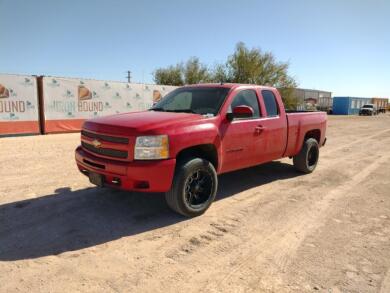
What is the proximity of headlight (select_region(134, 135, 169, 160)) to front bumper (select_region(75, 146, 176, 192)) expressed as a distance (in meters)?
0.08

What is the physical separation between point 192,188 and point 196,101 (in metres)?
1.60

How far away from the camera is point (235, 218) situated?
475 cm

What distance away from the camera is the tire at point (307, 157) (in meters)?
7.44

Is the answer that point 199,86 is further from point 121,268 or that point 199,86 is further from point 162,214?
point 121,268

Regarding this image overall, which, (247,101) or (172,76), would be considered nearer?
(247,101)

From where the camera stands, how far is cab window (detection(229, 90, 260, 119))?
5550mm

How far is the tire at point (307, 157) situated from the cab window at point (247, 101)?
201cm

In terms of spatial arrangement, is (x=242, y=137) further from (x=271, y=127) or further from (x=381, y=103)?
(x=381, y=103)

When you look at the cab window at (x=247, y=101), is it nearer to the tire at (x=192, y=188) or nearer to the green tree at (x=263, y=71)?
the tire at (x=192, y=188)

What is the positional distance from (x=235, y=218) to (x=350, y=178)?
382cm

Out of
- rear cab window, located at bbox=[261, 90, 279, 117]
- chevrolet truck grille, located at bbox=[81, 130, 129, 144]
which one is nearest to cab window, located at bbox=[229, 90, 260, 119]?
rear cab window, located at bbox=[261, 90, 279, 117]

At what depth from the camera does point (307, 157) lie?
753 centimetres

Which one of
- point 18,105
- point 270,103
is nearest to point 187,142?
point 270,103

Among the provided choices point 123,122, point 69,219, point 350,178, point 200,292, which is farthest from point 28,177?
point 350,178
